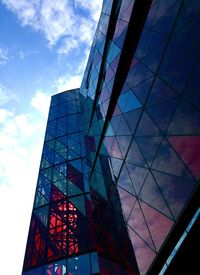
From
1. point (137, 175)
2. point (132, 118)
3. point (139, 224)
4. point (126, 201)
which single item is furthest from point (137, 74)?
point (139, 224)

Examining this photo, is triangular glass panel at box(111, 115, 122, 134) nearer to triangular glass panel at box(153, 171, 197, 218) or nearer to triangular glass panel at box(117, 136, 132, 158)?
triangular glass panel at box(117, 136, 132, 158)

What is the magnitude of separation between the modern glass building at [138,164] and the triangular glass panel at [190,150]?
2 cm

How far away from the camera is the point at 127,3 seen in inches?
442

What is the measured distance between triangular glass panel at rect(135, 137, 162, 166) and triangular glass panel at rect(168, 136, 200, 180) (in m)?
1.03

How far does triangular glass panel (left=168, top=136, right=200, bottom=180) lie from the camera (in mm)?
5336

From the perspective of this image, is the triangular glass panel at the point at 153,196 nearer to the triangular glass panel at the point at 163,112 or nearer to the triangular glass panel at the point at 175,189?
the triangular glass panel at the point at 175,189

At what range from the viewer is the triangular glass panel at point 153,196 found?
268 inches

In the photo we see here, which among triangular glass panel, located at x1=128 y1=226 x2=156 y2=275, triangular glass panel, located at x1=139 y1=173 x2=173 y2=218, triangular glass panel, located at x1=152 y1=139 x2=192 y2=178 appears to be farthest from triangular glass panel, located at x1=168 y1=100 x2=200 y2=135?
triangular glass panel, located at x1=128 y1=226 x2=156 y2=275

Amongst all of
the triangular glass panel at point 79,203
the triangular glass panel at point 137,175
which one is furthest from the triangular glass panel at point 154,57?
the triangular glass panel at point 79,203

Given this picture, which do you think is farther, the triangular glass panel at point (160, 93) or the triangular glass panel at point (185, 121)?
the triangular glass panel at point (160, 93)

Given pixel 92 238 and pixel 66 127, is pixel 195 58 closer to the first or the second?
pixel 92 238

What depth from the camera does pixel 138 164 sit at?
8.63 m

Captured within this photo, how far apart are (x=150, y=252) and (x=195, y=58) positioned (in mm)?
6001

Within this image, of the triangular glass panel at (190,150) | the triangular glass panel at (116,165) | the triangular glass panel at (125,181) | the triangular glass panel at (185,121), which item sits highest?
the triangular glass panel at (116,165)
